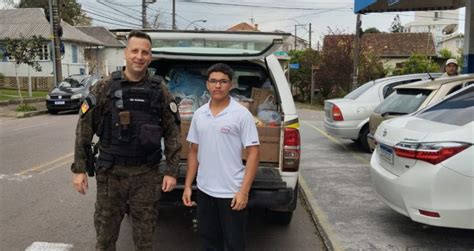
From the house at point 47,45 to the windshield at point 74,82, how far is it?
1265 centimetres

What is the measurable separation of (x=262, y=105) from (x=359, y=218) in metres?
1.65

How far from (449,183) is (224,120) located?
2020 millimetres

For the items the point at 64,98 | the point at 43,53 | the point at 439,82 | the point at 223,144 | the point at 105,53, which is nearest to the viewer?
the point at 223,144

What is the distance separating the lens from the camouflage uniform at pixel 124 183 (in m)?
3.40

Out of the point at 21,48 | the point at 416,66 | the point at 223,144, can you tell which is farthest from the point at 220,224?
the point at 416,66

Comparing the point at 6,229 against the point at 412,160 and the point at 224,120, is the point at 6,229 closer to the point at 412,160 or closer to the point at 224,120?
the point at 224,120

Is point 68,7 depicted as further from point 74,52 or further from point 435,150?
point 435,150

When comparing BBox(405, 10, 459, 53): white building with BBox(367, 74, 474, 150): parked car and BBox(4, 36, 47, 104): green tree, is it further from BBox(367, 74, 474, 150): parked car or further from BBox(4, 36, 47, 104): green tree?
BBox(367, 74, 474, 150): parked car

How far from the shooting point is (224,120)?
10.9 ft

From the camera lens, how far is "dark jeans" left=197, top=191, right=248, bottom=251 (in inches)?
134

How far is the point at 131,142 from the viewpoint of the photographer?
3.37 meters

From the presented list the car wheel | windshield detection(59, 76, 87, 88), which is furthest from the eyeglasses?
windshield detection(59, 76, 87, 88)

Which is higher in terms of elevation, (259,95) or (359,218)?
(259,95)

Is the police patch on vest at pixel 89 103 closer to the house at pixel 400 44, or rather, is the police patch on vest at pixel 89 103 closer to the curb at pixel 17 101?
the curb at pixel 17 101
